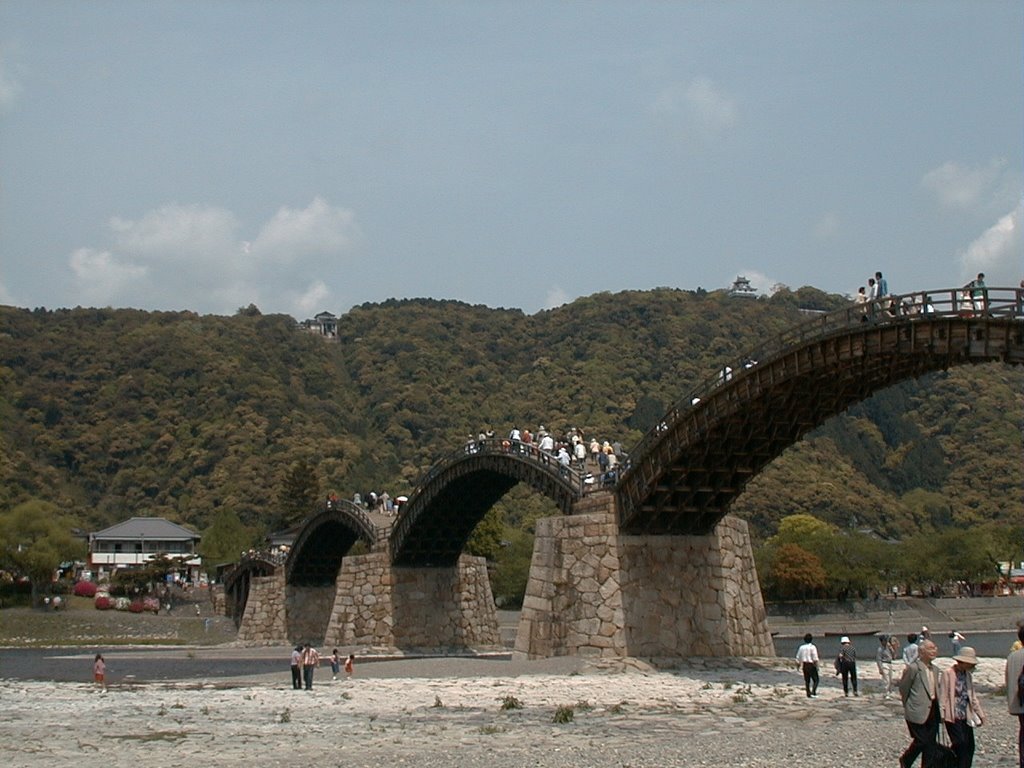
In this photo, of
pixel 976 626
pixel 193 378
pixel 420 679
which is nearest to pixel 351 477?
pixel 193 378

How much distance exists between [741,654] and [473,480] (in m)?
16.4

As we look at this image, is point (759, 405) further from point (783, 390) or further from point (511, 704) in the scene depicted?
point (511, 704)

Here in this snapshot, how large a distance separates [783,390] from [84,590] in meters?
67.9

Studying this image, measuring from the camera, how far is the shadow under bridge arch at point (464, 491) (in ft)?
132

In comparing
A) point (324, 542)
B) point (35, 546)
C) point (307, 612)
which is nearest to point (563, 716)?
point (324, 542)

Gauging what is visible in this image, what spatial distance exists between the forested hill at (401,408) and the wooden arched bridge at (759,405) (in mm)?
69165

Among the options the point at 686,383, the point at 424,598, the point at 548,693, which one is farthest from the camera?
the point at 686,383

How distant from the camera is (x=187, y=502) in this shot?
125m

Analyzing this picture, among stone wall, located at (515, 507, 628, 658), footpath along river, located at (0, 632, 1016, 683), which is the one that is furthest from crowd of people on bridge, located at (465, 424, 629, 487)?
footpath along river, located at (0, 632, 1016, 683)

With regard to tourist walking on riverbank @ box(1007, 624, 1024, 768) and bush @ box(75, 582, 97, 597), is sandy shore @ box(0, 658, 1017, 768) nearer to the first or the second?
tourist walking on riverbank @ box(1007, 624, 1024, 768)

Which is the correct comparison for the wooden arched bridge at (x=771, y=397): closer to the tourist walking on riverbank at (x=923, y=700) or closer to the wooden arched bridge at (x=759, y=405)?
the wooden arched bridge at (x=759, y=405)

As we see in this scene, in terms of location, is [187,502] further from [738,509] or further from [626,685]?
[626,685]

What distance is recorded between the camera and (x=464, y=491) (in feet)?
166

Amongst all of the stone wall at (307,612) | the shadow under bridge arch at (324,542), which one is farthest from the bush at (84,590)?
the shadow under bridge arch at (324,542)
